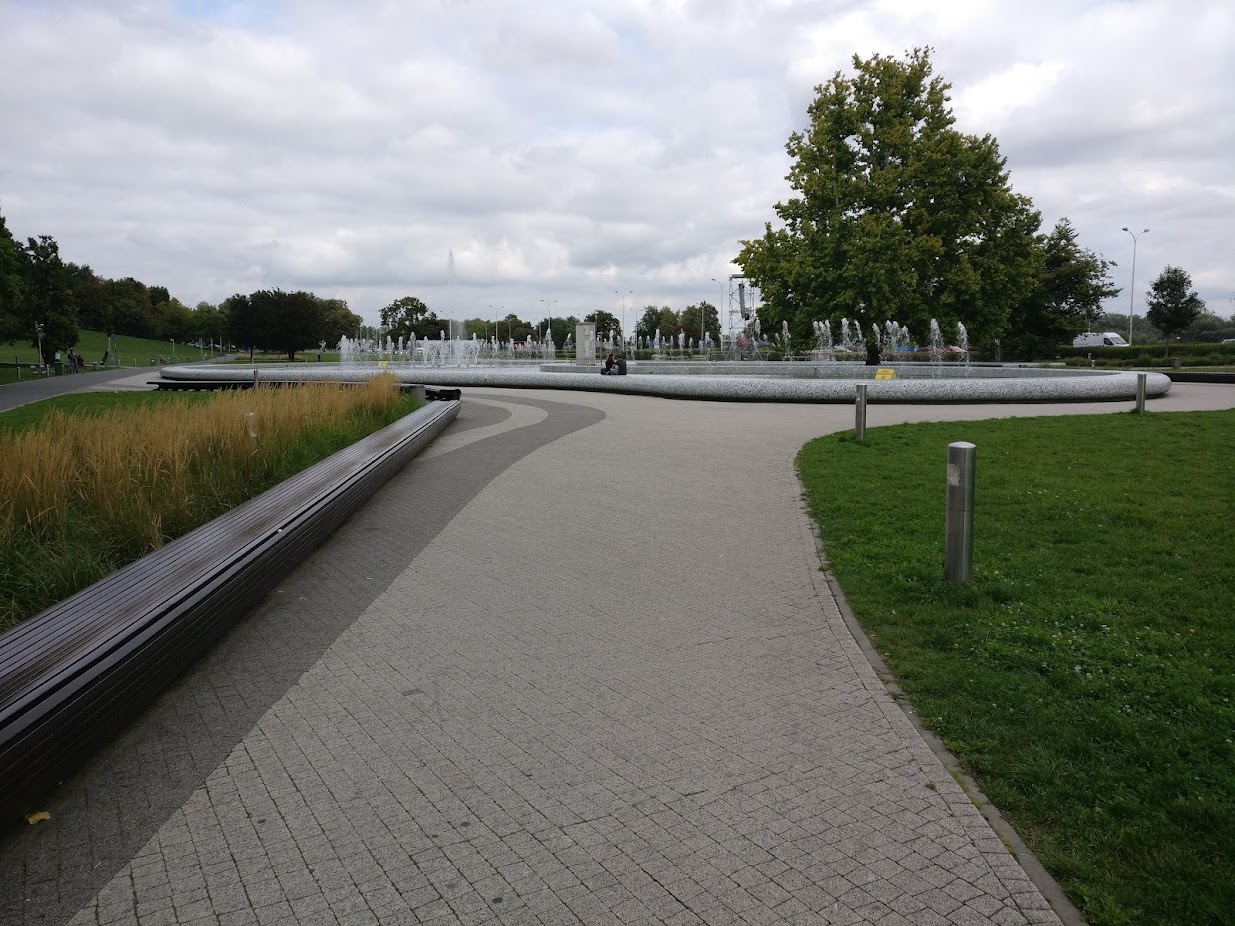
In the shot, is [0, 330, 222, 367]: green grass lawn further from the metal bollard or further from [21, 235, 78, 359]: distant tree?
the metal bollard

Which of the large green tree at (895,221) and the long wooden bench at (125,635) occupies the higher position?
the large green tree at (895,221)

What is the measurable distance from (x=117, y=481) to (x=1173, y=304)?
204 feet

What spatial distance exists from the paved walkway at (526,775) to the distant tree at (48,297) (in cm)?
6950

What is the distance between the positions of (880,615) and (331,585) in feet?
12.5

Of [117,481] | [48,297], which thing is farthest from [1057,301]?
[48,297]

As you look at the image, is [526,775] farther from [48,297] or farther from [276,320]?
[276,320]

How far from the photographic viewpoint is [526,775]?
11.3 ft

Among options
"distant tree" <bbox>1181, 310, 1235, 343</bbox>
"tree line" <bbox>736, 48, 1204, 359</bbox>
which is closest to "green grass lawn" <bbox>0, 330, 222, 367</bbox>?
"tree line" <bbox>736, 48, 1204, 359</bbox>

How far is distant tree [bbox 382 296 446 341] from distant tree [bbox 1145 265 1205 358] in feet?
277

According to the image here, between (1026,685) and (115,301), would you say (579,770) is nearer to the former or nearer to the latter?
(1026,685)

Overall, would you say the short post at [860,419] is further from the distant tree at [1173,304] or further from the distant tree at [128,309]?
the distant tree at [128,309]

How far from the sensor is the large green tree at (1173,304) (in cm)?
5412

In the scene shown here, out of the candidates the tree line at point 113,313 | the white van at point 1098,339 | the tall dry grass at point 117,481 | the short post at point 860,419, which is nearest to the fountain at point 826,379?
the short post at point 860,419

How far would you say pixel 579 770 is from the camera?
349cm
